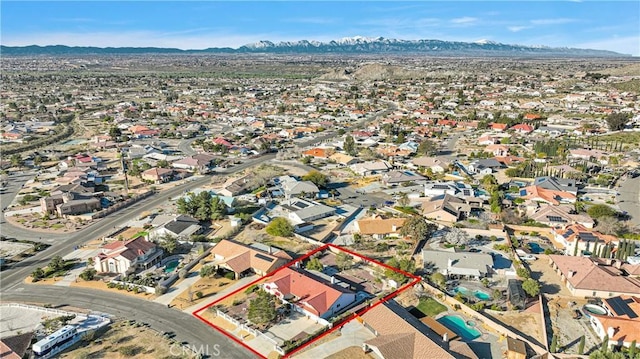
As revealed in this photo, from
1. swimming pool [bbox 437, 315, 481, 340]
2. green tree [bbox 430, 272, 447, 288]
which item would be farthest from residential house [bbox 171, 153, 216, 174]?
swimming pool [bbox 437, 315, 481, 340]

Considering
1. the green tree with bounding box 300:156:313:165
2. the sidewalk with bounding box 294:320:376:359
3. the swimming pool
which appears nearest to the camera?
the sidewalk with bounding box 294:320:376:359

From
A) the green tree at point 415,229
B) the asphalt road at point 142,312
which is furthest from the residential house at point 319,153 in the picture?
the asphalt road at point 142,312

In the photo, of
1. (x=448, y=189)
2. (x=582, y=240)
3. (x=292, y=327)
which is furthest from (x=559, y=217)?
(x=292, y=327)

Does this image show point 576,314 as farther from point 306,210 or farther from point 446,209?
point 306,210

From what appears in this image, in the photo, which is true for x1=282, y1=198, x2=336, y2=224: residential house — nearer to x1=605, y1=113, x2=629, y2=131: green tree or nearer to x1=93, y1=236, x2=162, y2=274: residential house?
x1=93, y1=236, x2=162, y2=274: residential house

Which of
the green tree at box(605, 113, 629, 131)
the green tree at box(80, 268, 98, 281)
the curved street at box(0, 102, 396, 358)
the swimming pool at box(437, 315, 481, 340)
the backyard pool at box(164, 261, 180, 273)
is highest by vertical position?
the green tree at box(605, 113, 629, 131)

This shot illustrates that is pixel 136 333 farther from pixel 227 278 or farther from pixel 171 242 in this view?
pixel 171 242

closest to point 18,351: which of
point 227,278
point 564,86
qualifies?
point 227,278

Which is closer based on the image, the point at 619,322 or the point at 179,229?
the point at 619,322
